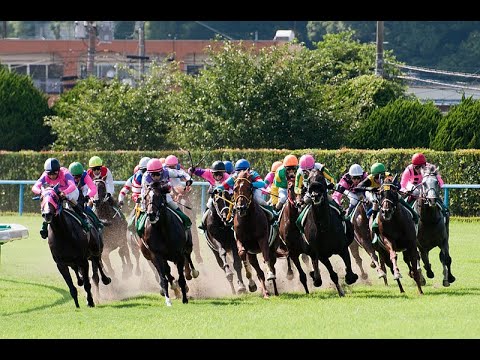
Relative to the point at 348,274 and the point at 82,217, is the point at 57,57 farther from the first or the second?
the point at 348,274

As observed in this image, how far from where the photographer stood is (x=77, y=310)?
1664cm

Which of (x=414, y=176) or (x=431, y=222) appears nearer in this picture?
(x=431, y=222)

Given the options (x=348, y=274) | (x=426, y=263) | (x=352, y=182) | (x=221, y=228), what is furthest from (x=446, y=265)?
(x=221, y=228)

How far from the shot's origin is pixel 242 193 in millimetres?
17062

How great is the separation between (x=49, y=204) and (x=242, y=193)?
8.67 feet

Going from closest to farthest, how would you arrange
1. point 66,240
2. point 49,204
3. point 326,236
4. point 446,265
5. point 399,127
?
point 49,204 < point 66,240 < point 326,236 < point 446,265 < point 399,127

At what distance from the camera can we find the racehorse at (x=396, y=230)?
1680cm

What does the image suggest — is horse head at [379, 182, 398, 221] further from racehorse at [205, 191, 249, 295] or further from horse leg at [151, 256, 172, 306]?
horse leg at [151, 256, 172, 306]

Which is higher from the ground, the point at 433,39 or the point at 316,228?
the point at 433,39
